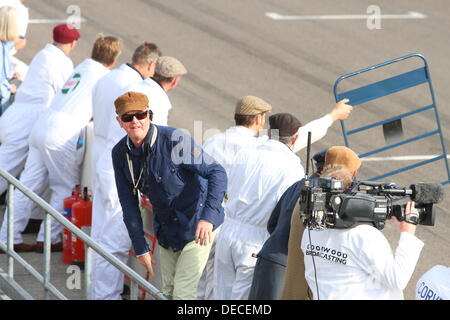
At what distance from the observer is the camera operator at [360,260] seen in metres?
6.10

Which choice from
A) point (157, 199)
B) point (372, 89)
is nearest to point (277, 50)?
point (372, 89)

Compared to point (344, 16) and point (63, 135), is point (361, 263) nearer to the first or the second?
point (63, 135)

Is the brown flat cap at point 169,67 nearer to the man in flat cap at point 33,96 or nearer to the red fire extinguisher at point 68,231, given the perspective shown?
the red fire extinguisher at point 68,231

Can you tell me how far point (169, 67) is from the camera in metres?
8.88

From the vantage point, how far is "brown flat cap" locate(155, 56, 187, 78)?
29.1 ft

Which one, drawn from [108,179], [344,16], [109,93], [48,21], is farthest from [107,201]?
[344,16]

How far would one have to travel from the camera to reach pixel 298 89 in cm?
1498

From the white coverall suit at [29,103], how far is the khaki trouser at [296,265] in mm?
4646

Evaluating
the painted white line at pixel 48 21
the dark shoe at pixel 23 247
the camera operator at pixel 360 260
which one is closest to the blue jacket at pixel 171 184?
the camera operator at pixel 360 260

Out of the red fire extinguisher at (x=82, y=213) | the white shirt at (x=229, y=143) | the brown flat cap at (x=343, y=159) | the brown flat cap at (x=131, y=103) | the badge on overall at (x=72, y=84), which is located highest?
the badge on overall at (x=72, y=84)

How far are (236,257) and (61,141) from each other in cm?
316

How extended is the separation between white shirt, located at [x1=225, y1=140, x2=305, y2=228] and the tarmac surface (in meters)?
4.47
